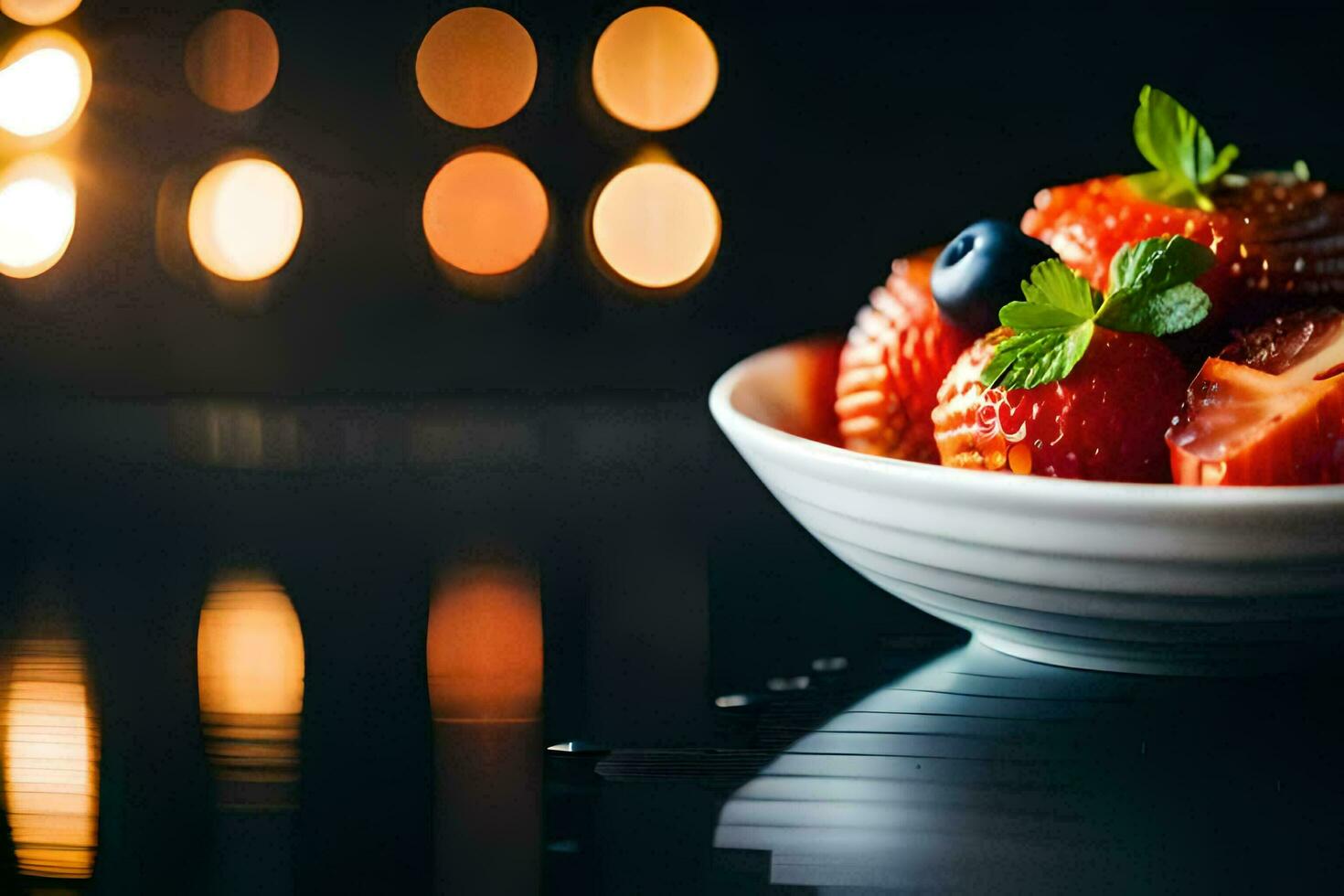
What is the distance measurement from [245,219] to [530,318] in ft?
1.13

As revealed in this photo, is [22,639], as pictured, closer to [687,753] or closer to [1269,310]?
[687,753]

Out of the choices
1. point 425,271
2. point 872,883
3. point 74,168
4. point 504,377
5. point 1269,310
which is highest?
point 74,168

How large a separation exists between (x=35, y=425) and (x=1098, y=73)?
1.02m

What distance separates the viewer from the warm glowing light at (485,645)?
440 millimetres

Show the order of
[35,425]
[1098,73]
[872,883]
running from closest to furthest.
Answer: [872,883], [35,425], [1098,73]

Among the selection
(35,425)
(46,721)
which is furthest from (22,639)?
(35,425)

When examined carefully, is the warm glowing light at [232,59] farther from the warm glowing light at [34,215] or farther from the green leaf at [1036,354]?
the green leaf at [1036,354]

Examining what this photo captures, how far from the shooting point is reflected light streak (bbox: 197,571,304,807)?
378mm

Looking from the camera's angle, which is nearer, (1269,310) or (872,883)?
(872,883)

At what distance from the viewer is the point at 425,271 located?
1380 millimetres

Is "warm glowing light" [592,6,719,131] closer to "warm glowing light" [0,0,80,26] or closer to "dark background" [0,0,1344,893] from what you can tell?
"dark background" [0,0,1344,893]

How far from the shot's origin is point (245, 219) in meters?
1.37

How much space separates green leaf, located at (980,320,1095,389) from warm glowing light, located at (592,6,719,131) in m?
0.88

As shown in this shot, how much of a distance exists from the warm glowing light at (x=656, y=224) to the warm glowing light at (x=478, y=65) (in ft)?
0.48
